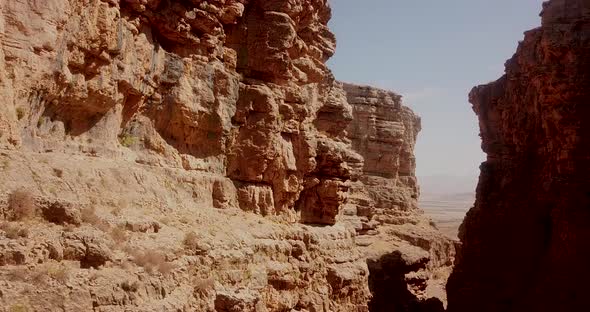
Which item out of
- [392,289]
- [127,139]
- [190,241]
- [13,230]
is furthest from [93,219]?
[392,289]

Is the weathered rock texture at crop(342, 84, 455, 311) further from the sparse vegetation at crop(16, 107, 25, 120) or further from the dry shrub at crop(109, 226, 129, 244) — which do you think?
the sparse vegetation at crop(16, 107, 25, 120)

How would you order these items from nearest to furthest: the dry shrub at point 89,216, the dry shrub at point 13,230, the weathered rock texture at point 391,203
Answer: the dry shrub at point 13,230
the dry shrub at point 89,216
the weathered rock texture at point 391,203

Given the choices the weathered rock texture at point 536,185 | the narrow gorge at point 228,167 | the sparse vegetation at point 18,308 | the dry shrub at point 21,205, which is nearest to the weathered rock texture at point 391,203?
the narrow gorge at point 228,167

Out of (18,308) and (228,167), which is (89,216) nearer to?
(18,308)

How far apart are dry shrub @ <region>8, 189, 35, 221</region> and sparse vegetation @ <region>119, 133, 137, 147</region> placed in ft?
21.6

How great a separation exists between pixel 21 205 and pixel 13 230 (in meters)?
0.78

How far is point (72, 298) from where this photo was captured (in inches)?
385

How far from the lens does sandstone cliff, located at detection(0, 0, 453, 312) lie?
11.0m

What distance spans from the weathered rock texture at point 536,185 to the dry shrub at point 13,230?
24.0 meters

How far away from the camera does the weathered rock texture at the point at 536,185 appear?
27.4m

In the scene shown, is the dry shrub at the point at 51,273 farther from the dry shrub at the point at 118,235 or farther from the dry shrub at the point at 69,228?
the dry shrub at the point at 118,235

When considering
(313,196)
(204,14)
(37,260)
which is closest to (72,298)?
(37,260)

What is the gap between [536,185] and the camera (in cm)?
3106

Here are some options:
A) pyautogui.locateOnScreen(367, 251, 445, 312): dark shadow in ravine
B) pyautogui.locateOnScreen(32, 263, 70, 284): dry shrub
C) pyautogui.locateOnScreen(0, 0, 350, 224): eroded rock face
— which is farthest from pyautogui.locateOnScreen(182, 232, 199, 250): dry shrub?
pyautogui.locateOnScreen(367, 251, 445, 312): dark shadow in ravine
